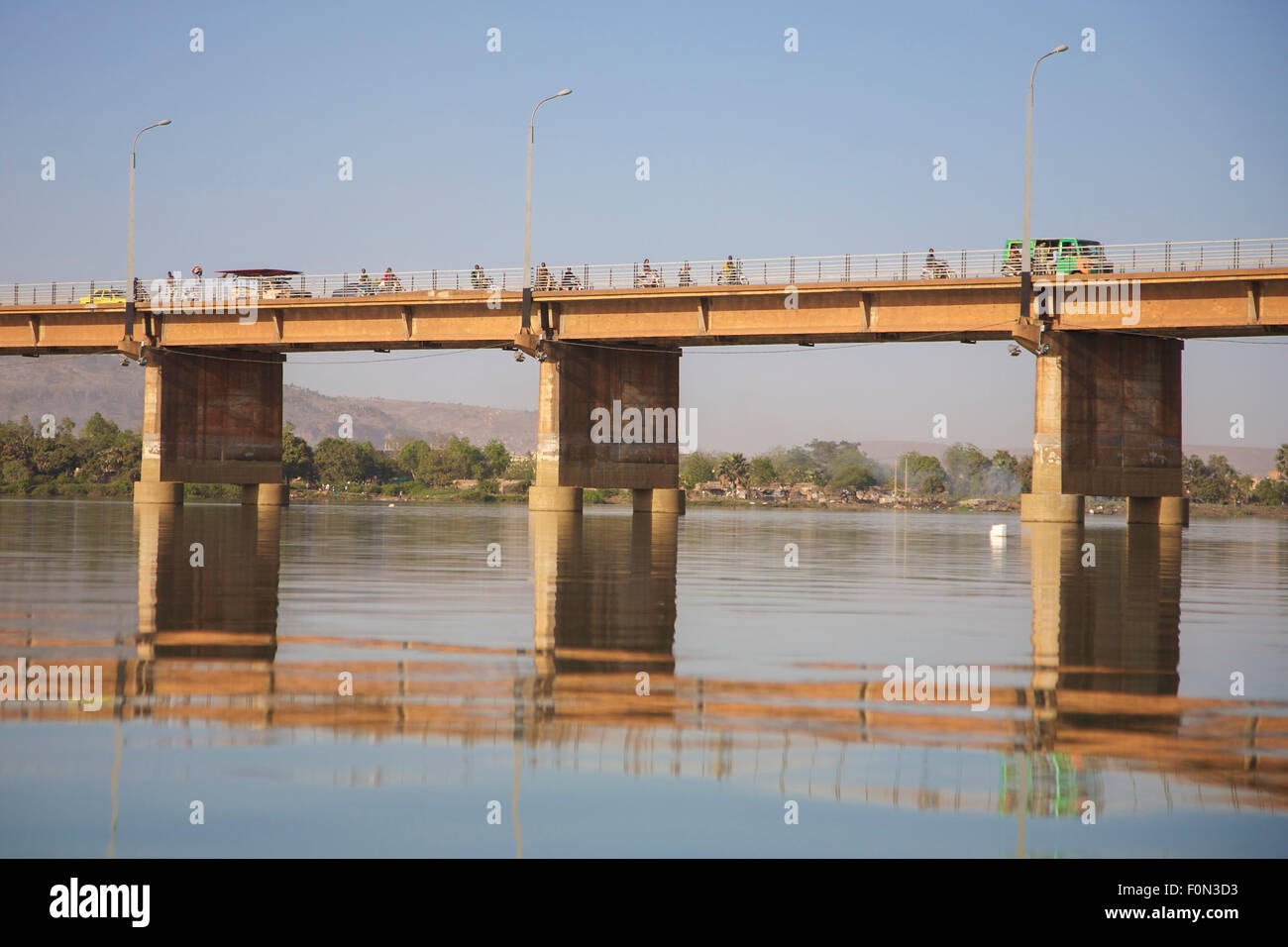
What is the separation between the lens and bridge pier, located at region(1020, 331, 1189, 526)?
56.1 metres

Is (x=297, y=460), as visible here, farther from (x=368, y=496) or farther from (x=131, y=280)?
(x=131, y=280)

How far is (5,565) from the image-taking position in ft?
82.5

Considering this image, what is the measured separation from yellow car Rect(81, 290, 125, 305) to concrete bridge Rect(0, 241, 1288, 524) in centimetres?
20

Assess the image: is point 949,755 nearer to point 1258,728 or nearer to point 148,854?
point 1258,728

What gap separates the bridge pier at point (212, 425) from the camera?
72.4 m

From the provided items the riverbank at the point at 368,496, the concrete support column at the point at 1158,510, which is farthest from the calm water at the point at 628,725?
the riverbank at the point at 368,496

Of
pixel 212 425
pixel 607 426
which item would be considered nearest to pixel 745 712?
pixel 607 426

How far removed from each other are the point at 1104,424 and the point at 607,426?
22807mm

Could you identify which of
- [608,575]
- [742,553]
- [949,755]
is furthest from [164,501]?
[949,755]

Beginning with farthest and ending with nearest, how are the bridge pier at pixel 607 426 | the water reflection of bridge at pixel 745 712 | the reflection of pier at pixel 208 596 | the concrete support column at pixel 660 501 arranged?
the concrete support column at pixel 660 501
the bridge pier at pixel 607 426
the reflection of pier at pixel 208 596
the water reflection of bridge at pixel 745 712

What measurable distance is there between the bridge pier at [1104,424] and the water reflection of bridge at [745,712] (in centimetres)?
3987

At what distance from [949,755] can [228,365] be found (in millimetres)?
72286

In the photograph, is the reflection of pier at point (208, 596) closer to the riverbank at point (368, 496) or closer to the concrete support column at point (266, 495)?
the concrete support column at point (266, 495)

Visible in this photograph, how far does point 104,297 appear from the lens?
7506 cm
